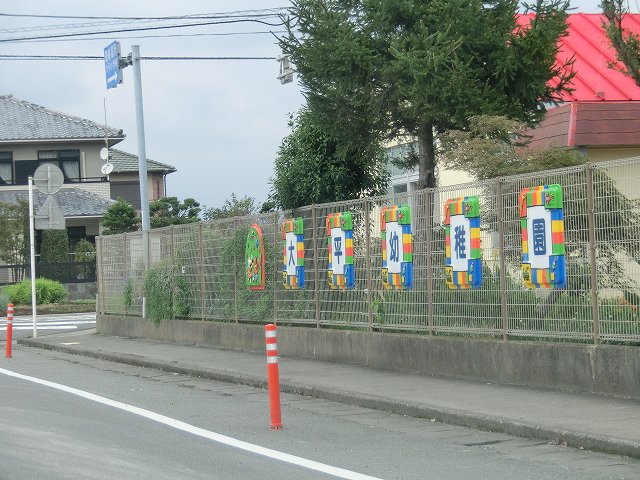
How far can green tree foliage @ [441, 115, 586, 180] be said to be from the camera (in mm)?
16453

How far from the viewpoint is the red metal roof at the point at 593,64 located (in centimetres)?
2336

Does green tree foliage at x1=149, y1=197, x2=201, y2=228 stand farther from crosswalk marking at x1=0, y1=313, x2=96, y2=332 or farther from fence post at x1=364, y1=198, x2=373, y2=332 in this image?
fence post at x1=364, y1=198, x2=373, y2=332

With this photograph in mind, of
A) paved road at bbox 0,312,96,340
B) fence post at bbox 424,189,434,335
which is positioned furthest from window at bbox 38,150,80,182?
fence post at bbox 424,189,434,335

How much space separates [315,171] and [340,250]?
6.75 m

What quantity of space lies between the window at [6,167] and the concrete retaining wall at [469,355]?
33.9 metres

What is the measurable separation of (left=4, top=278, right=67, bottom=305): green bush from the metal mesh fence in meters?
16.5

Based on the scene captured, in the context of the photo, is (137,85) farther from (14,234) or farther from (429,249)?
(14,234)

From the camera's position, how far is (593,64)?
81.6ft

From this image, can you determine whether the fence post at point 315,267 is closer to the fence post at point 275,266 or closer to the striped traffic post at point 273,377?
the fence post at point 275,266

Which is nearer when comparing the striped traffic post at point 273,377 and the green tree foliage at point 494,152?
the striped traffic post at point 273,377

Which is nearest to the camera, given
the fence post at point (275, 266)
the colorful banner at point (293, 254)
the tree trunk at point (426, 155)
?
the colorful banner at point (293, 254)

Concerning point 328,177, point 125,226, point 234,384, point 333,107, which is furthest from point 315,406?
point 125,226

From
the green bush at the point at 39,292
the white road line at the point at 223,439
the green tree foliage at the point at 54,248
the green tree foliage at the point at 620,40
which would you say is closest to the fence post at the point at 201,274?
the white road line at the point at 223,439

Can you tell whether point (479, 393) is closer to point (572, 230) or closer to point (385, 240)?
point (572, 230)
